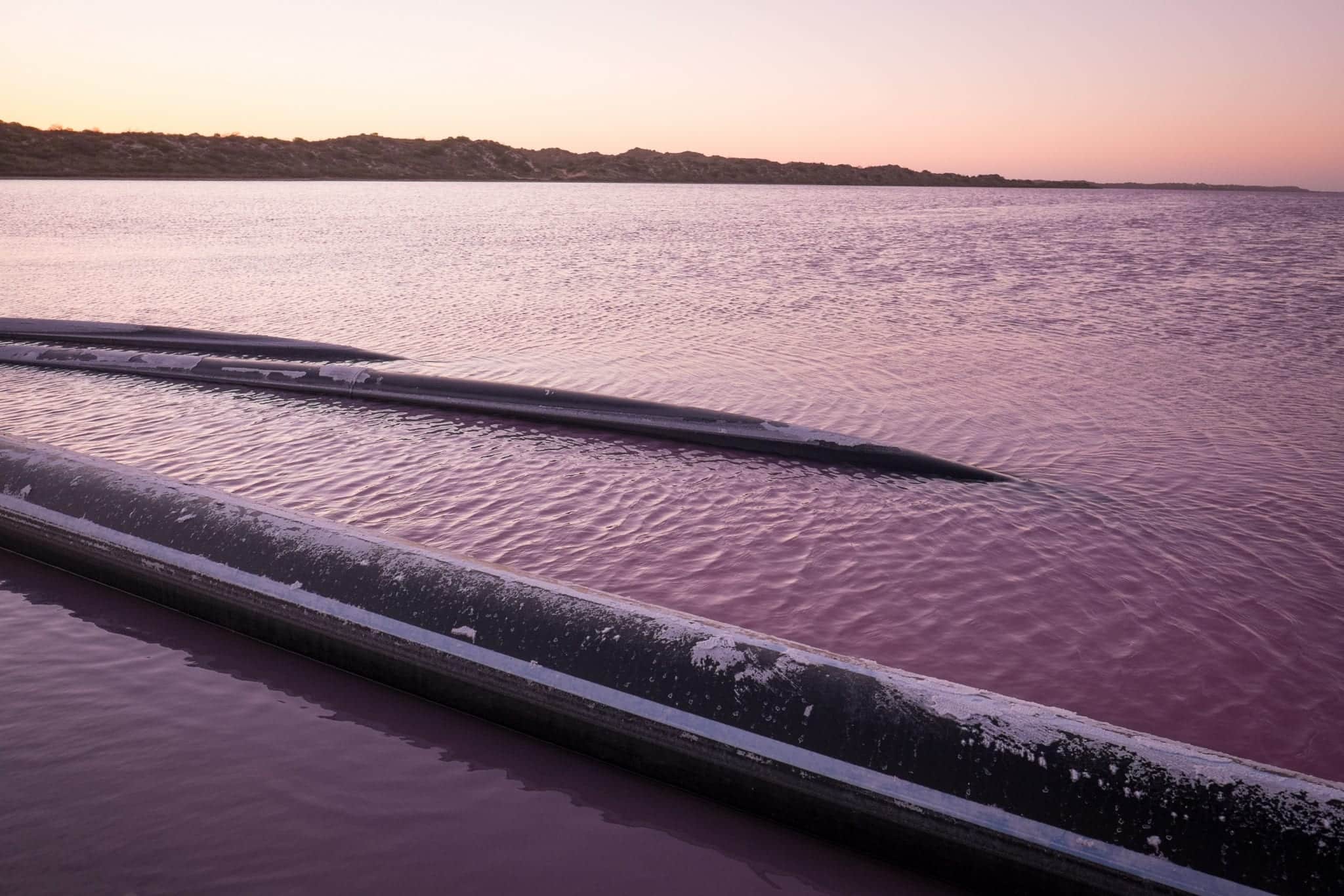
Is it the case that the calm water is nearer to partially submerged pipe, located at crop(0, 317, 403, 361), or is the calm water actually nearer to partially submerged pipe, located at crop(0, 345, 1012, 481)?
partially submerged pipe, located at crop(0, 345, 1012, 481)

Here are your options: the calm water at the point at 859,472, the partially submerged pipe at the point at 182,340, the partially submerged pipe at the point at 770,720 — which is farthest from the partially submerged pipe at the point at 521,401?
the partially submerged pipe at the point at 770,720

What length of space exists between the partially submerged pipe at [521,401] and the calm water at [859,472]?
10.4 inches

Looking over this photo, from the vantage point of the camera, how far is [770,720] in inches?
133

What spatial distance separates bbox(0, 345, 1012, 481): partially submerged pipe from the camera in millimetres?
8406

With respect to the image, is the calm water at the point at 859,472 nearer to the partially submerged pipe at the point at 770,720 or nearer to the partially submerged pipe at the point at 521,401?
the partially submerged pipe at the point at 521,401

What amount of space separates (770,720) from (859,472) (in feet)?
16.8

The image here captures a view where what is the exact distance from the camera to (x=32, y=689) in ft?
14.7

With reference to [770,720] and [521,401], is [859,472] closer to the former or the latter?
[521,401]

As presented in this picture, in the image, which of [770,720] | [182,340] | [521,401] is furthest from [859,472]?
[182,340]

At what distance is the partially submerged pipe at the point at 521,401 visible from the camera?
8.41m

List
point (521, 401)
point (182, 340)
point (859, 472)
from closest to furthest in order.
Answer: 1. point (859, 472)
2. point (521, 401)
3. point (182, 340)

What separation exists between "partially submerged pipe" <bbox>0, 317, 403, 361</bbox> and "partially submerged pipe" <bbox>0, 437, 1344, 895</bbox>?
27.8 ft

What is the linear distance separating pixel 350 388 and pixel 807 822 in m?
9.16

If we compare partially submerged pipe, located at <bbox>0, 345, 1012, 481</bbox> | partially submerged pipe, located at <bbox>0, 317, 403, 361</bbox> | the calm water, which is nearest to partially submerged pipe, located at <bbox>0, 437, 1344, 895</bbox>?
the calm water
